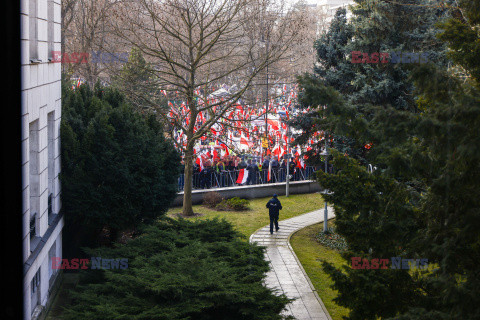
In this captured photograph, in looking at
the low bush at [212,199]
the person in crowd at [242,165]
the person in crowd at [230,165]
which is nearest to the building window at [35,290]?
the low bush at [212,199]

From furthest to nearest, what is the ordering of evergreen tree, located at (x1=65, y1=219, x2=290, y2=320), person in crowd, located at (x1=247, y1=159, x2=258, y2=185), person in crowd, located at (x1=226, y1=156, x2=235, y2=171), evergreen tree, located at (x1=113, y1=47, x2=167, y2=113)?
person in crowd, located at (x1=226, y1=156, x2=235, y2=171) → person in crowd, located at (x1=247, y1=159, x2=258, y2=185) → evergreen tree, located at (x1=113, y1=47, x2=167, y2=113) → evergreen tree, located at (x1=65, y1=219, x2=290, y2=320)

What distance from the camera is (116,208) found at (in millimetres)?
14531

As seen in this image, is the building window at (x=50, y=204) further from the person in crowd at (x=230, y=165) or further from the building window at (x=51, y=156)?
the person in crowd at (x=230, y=165)

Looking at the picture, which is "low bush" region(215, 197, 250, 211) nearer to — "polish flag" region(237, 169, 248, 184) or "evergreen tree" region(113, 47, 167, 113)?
"polish flag" region(237, 169, 248, 184)

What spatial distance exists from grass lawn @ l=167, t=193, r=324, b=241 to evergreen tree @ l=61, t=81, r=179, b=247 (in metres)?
5.47

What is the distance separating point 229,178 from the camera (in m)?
27.8

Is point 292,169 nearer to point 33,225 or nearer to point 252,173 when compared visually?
point 252,173

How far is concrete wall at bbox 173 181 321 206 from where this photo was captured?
25453 mm

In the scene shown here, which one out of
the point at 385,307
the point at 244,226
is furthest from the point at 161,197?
the point at 385,307

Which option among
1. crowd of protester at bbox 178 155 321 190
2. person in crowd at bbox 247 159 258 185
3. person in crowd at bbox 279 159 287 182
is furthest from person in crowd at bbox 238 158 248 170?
person in crowd at bbox 279 159 287 182

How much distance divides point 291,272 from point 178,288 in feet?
26.5

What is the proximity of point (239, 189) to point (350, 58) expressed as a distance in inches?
351

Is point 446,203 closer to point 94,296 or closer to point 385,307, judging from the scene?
point 385,307

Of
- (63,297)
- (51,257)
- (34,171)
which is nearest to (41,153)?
(34,171)
